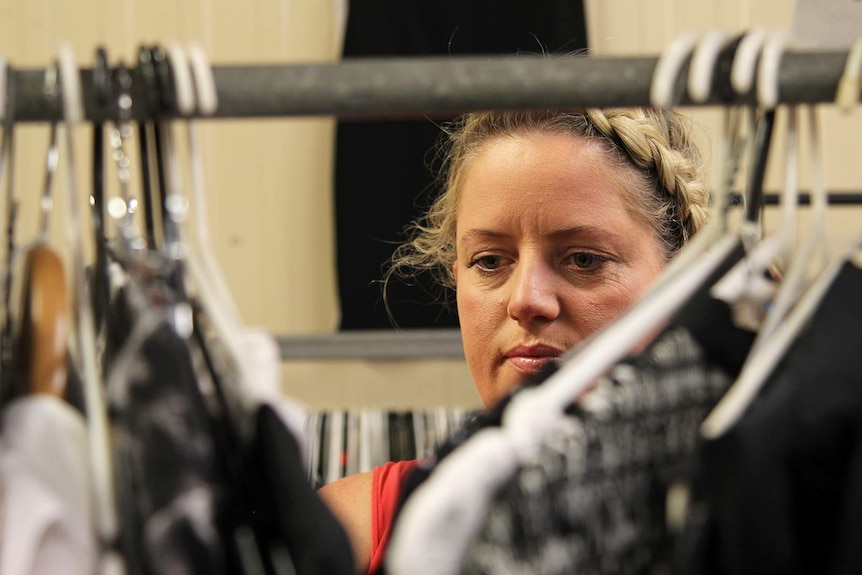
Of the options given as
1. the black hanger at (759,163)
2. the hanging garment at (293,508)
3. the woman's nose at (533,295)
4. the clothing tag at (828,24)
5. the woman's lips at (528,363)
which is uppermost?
the clothing tag at (828,24)

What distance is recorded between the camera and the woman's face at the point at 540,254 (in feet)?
3.37

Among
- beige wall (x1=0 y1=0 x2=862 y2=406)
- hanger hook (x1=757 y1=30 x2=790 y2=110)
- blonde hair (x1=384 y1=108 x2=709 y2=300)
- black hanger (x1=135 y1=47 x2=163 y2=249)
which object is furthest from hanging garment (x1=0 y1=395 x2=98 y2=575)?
beige wall (x1=0 y1=0 x2=862 y2=406)

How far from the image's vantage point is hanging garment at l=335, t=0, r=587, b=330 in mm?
2193

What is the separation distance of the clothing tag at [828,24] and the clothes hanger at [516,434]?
Result: 0.24 ft

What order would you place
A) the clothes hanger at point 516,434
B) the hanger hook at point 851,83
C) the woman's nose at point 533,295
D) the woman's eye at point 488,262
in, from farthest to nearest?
the woman's eye at point 488,262 → the woman's nose at point 533,295 → the hanger hook at point 851,83 → the clothes hanger at point 516,434

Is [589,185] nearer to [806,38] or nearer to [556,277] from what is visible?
[556,277]

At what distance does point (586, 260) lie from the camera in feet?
3.41

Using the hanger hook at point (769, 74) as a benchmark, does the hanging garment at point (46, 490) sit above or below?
below

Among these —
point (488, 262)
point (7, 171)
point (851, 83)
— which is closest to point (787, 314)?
point (851, 83)

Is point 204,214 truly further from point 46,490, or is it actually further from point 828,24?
point 828,24

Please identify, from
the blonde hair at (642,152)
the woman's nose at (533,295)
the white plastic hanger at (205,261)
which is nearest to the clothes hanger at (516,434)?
the white plastic hanger at (205,261)

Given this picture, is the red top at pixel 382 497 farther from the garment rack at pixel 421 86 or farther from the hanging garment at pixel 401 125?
the hanging garment at pixel 401 125

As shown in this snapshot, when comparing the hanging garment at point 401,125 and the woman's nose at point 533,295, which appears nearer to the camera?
the woman's nose at point 533,295

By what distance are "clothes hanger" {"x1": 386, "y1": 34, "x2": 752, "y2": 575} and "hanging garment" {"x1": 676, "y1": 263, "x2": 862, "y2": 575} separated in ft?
0.20
